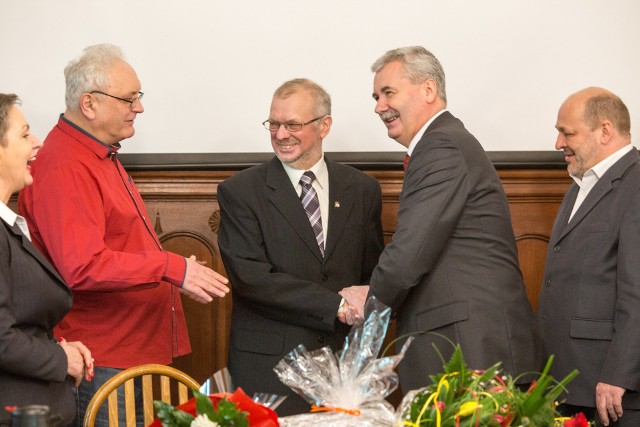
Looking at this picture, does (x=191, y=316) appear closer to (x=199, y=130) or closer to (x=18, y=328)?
(x=199, y=130)

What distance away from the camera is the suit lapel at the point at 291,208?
3.65 metres

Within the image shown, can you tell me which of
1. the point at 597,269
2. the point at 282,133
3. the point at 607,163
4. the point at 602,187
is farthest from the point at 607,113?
the point at 282,133

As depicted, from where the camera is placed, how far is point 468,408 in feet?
5.60

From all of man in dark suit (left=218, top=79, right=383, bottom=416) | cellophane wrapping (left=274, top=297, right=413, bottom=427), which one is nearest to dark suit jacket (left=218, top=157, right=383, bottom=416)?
man in dark suit (left=218, top=79, right=383, bottom=416)

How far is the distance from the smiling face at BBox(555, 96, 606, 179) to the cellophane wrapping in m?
1.74

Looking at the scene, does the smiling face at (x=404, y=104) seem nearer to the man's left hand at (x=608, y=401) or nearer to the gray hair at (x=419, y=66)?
the gray hair at (x=419, y=66)

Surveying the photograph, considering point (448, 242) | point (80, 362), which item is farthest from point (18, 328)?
point (448, 242)

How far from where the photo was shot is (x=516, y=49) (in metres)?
4.41

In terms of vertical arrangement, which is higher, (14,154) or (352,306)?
(14,154)

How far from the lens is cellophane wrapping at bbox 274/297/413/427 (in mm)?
1933

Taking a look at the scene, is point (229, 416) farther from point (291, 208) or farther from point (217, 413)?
point (291, 208)

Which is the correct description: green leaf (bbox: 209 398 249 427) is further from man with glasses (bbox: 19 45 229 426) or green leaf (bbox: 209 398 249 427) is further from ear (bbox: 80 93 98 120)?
ear (bbox: 80 93 98 120)

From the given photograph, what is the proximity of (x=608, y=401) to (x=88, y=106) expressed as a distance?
2.16 metres

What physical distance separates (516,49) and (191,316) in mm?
1994
